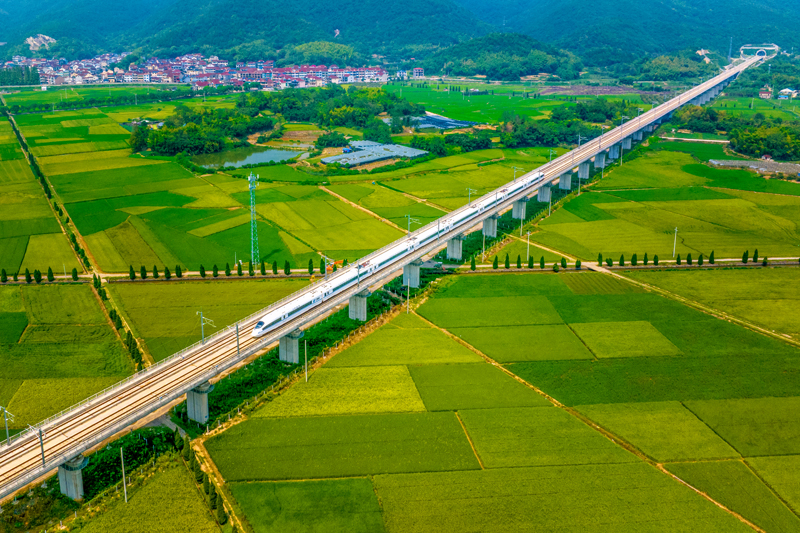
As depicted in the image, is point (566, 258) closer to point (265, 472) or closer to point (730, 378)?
point (730, 378)

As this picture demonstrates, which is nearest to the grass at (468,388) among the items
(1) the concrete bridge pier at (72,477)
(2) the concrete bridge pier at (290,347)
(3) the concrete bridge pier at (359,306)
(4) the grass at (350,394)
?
(4) the grass at (350,394)

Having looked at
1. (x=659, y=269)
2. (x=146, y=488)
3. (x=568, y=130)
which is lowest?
(x=146, y=488)

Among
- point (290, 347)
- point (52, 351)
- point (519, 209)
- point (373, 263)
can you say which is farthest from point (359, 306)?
point (519, 209)

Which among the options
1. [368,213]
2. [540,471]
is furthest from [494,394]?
[368,213]

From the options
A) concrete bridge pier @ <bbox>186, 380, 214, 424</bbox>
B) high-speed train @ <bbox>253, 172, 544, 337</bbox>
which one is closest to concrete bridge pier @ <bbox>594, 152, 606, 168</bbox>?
high-speed train @ <bbox>253, 172, 544, 337</bbox>

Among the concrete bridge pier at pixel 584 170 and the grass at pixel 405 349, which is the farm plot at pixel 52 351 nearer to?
the grass at pixel 405 349

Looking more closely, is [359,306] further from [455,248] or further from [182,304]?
[455,248]
